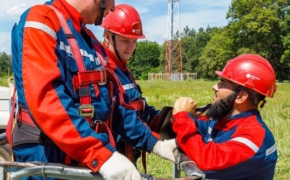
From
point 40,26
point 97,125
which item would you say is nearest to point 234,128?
point 97,125

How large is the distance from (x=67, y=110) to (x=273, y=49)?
59942mm

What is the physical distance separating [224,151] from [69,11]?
1.34m

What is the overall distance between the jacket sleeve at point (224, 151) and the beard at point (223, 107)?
0.29m

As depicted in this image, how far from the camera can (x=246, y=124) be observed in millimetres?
3008

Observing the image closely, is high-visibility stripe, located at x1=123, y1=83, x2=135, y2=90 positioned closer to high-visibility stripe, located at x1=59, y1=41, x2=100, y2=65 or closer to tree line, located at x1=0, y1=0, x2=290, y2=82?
high-visibility stripe, located at x1=59, y1=41, x2=100, y2=65

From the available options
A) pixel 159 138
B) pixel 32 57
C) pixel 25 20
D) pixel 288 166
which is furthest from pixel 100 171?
pixel 288 166

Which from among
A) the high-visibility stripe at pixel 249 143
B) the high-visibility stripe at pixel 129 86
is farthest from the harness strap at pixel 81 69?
the high-visibility stripe at pixel 129 86

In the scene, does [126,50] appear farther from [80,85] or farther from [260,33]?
[260,33]

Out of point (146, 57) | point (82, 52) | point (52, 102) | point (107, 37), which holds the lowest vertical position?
point (146, 57)

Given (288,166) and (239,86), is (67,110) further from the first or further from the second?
(288,166)

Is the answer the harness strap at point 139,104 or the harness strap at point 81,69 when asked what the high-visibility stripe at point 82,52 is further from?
the harness strap at point 139,104

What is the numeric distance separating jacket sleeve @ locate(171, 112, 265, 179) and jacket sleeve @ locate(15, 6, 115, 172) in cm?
92

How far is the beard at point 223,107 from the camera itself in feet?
10.5

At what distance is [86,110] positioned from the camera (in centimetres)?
218
